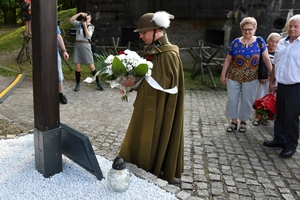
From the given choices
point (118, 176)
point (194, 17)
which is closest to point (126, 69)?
point (118, 176)

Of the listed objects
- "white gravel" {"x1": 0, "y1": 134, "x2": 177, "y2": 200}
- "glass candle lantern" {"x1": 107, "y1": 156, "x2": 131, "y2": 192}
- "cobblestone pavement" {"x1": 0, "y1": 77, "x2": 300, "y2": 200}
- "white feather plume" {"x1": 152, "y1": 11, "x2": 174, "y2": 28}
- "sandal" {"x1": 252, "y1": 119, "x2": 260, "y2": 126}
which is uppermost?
"white feather plume" {"x1": 152, "y1": 11, "x2": 174, "y2": 28}

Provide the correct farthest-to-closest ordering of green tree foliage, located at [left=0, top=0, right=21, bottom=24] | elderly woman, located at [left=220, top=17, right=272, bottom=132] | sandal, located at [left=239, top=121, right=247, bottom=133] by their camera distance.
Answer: green tree foliage, located at [left=0, top=0, right=21, bottom=24], sandal, located at [left=239, top=121, right=247, bottom=133], elderly woman, located at [left=220, top=17, right=272, bottom=132]

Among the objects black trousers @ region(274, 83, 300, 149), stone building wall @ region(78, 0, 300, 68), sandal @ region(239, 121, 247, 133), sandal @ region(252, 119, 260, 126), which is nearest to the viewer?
black trousers @ region(274, 83, 300, 149)

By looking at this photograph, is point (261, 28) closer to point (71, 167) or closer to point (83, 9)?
point (83, 9)

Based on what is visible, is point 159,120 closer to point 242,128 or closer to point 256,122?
point 242,128

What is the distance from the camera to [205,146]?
15.2 feet

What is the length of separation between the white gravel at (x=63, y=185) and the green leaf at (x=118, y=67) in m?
1.08

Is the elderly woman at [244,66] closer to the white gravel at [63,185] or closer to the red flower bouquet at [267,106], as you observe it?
the red flower bouquet at [267,106]

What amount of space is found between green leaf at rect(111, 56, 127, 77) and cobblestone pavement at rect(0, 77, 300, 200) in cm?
106

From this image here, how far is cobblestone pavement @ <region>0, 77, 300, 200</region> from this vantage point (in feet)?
11.3

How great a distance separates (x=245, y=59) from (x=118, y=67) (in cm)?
273

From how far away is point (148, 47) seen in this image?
10.1ft

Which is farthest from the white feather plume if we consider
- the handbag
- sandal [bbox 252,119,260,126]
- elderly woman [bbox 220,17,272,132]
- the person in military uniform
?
sandal [bbox 252,119,260,126]

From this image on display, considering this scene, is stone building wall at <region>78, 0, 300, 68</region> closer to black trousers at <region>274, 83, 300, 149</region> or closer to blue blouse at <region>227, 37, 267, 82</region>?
blue blouse at <region>227, 37, 267, 82</region>
